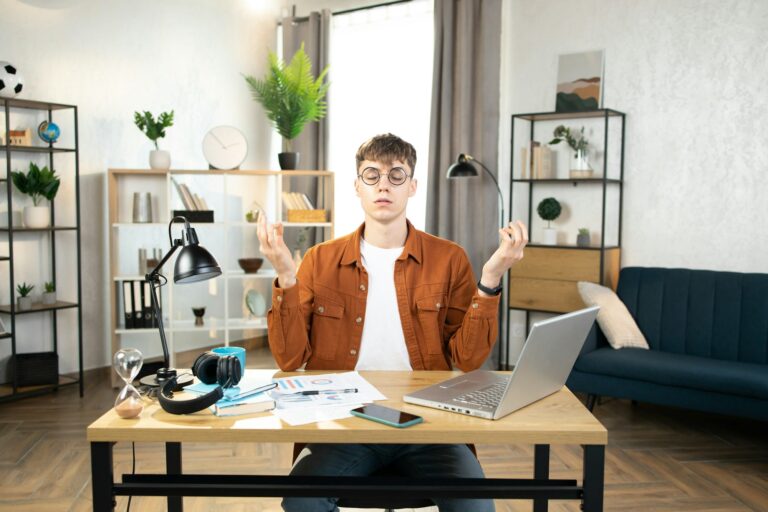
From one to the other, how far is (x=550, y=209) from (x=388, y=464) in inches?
127

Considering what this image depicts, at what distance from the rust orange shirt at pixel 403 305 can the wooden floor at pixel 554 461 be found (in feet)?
3.41

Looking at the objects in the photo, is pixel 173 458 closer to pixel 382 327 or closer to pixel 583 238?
pixel 382 327

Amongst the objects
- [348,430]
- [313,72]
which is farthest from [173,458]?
[313,72]

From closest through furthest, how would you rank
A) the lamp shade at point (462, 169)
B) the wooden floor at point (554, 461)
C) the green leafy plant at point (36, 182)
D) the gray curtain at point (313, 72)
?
1. the wooden floor at point (554, 461)
2. the green leafy plant at point (36, 182)
3. the lamp shade at point (462, 169)
4. the gray curtain at point (313, 72)

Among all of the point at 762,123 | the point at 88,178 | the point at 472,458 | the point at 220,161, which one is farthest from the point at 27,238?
the point at 762,123

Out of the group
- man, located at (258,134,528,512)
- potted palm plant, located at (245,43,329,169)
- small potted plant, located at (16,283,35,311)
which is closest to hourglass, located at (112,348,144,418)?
man, located at (258,134,528,512)

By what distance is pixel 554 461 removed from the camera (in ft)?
11.4

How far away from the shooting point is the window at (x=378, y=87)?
569 cm

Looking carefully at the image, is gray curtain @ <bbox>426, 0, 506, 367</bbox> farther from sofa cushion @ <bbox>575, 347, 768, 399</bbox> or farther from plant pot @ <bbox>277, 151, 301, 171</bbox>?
sofa cushion @ <bbox>575, 347, 768, 399</bbox>

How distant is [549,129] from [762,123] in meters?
1.37

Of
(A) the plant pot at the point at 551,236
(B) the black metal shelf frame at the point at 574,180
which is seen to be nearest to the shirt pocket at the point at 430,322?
(B) the black metal shelf frame at the point at 574,180

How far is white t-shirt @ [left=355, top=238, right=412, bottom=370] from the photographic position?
222 cm

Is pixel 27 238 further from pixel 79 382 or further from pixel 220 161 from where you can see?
pixel 220 161

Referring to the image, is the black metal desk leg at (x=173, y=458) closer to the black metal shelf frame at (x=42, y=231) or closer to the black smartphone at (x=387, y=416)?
the black smartphone at (x=387, y=416)
